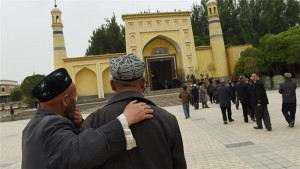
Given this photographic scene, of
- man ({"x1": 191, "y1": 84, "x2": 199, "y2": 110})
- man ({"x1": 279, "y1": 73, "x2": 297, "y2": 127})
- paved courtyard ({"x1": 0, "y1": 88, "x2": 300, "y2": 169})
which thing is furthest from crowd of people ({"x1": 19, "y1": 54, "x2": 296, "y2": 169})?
man ({"x1": 191, "y1": 84, "x2": 199, "y2": 110})

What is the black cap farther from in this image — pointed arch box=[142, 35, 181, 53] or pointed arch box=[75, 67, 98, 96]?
pointed arch box=[142, 35, 181, 53]

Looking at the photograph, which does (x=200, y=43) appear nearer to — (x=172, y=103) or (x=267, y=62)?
Answer: (x=267, y=62)

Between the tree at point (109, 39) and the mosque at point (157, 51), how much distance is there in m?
10.1

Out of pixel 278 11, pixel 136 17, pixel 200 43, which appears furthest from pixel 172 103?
pixel 278 11

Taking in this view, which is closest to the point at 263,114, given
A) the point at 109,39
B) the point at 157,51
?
the point at 157,51

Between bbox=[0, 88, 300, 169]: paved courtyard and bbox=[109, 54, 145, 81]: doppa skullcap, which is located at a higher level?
bbox=[109, 54, 145, 81]: doppa skullcap

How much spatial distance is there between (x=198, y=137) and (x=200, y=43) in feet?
106

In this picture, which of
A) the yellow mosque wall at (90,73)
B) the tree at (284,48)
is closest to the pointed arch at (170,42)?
the yellow mosque wall at (90,73)

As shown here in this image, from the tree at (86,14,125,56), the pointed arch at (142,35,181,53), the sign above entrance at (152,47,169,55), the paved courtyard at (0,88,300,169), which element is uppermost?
the tree at (86,14,125,56)

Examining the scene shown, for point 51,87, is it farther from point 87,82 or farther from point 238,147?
point 87,82

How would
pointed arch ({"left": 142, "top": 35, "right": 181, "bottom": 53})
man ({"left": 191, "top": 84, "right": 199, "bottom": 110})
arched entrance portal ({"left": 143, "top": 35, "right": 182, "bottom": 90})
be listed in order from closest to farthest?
1. man ({"left": 191, "top": 84, "right": 199, "bottom": 110})
2. pointed arch ({"left": 142, "top": 35, "right": 181, "bottom": 53})
3. arched entrance portal ({"left": 143, "top": 35, "right": 182, "bottom": 90})

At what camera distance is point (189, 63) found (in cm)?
3130

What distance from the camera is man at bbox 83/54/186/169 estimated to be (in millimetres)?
1721

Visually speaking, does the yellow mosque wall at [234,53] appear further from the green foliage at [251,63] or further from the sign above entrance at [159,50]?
the sign above entrance at [159,50]
